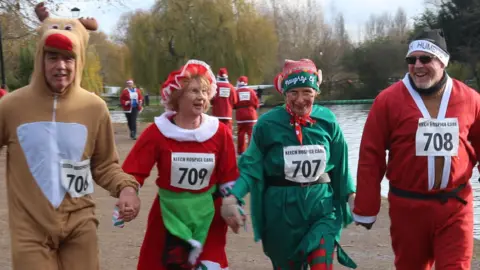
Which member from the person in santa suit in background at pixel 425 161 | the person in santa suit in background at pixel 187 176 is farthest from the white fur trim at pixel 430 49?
the person in santa suit in background at pixel 187 176

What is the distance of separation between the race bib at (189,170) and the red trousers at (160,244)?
24 cm

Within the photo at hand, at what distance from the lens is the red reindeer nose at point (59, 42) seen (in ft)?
13.4

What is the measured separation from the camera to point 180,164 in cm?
486

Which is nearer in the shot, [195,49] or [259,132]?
[259,132]

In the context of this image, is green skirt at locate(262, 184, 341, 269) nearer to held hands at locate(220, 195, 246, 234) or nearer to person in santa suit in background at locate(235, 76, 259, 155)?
held hands at locate(220, 195, 246, 234)

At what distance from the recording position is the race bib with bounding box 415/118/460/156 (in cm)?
455

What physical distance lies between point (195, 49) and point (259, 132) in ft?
139

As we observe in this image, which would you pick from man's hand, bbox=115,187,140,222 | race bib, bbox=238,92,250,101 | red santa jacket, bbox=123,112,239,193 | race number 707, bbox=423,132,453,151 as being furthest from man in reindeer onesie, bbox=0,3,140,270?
race bib, bbox=238,92,250,101

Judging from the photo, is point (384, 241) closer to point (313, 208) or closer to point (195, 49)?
point (313, 208)

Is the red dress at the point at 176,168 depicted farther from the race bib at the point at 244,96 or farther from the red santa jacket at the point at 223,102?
A: the race bib at the point at 244,96

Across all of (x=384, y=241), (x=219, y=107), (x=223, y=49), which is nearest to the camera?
(x=384, y=241)

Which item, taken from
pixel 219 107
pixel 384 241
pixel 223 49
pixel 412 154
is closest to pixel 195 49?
pixel 223 49

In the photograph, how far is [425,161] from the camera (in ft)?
14.9

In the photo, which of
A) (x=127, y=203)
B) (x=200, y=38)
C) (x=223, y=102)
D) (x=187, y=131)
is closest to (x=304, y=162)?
(x=187, y=131)
